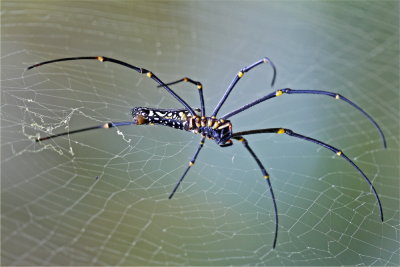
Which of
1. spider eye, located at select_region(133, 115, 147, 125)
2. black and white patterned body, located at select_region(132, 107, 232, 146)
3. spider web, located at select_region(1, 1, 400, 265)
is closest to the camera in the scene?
spider eye, located at select_region(133, 115, 147, 125)

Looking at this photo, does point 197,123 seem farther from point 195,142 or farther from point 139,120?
point 195,142

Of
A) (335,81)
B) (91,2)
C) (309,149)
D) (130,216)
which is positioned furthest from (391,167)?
(91,2)

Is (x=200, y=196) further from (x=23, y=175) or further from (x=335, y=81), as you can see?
(x=335, y=81)

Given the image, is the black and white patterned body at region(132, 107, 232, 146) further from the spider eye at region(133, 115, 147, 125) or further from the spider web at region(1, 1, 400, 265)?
the spider web at region(1, 1, 400, 265)

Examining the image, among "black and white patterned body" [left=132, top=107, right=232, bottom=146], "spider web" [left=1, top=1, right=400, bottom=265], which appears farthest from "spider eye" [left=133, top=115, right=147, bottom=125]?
"spider web" [left=1, top=1, right=400, bottom=265]

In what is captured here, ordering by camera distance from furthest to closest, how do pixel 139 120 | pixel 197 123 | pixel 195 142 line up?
pixel 195 142 < pixel 197 123 < pixel 139 120

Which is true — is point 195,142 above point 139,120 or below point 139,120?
above

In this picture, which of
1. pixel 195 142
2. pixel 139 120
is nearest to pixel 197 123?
pixel 139 120

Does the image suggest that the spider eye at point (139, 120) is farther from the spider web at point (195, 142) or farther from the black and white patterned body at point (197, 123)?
the spider web at point (195, 142)

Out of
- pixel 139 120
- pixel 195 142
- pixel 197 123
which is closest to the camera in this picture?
pixel 139 120
